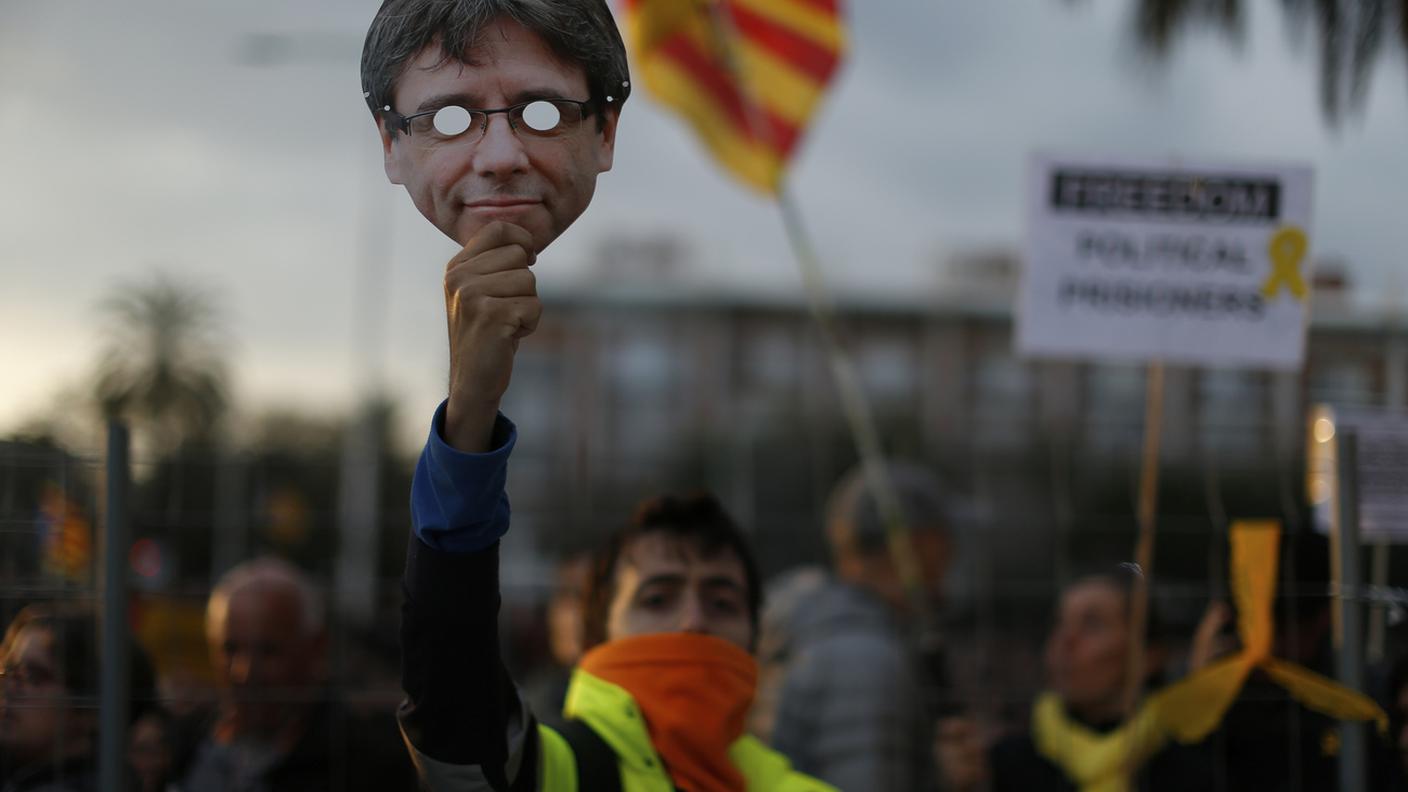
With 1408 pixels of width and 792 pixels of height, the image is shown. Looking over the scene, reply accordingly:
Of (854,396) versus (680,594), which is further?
(854,396)

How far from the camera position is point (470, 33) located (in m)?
1.27

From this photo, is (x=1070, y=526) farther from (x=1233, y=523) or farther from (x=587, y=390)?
(x=587, y=390)

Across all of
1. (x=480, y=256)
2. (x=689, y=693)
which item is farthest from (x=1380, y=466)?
(x=480, y=256)

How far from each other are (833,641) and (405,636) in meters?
2.01

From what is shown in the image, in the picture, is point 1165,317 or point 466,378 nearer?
point 466,378

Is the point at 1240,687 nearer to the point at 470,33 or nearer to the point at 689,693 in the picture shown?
the point at 689,693

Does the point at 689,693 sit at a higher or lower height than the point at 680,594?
lower

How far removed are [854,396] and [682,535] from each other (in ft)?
10.1

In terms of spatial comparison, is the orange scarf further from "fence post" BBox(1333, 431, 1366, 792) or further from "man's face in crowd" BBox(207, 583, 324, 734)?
"man's face in crowd" BBox(207, 583, 324, 734)

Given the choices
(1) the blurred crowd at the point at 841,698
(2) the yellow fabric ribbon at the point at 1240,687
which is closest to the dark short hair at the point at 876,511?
(1) the blurred crowd at the point at 841,698

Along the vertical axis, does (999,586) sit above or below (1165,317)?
below

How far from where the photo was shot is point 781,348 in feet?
187

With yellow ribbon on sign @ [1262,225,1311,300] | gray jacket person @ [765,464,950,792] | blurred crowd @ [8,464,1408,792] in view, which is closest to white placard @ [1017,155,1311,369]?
yellow ribbon on sign @ [1262,225,1311,300]

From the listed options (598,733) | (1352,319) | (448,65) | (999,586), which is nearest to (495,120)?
(448,65)
